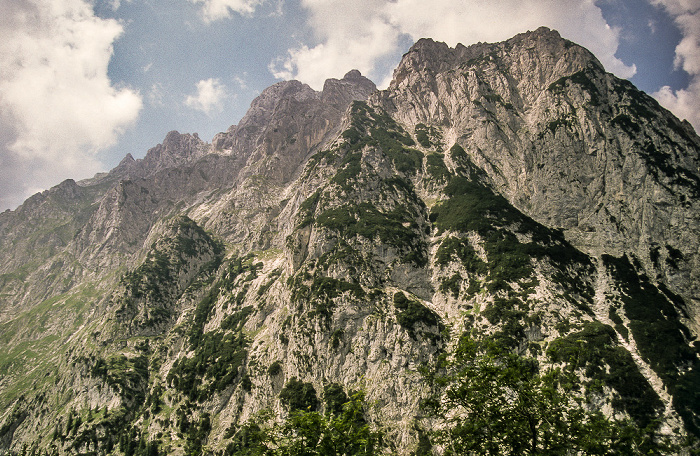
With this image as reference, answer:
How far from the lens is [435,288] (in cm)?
9588

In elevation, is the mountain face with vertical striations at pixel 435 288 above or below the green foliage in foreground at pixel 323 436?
above

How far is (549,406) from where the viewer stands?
46.2ft

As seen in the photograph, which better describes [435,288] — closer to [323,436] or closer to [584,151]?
[584,151]

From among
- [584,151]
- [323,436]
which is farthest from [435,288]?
[323,436]

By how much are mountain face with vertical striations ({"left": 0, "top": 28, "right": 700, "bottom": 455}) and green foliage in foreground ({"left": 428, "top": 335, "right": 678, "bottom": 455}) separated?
35.6 meters

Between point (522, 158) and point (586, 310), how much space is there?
233 feet

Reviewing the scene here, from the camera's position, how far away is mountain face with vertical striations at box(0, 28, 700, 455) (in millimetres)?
70125

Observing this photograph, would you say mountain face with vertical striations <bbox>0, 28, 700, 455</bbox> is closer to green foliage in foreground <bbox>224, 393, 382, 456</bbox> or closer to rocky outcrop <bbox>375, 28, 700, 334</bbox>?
rocky outcrop <bbox>375, 28, 700, 334</bbox>

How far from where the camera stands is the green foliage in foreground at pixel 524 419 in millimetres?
13219

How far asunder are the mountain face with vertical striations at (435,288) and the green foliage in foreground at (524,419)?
35636mm

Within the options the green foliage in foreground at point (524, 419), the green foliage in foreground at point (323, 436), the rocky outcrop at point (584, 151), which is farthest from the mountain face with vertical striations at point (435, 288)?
the green foliage in foreground at point (323, 436)

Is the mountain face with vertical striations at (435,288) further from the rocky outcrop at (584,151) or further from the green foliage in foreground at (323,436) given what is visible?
the green foliage in foreground at (323,436)

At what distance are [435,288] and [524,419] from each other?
8422cm

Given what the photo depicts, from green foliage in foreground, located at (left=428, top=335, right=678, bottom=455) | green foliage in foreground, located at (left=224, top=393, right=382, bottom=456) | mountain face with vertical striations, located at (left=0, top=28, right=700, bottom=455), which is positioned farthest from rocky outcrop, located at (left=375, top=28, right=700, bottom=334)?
green foliage in foreground, located at (left=224, top=393, right=382, bottom=456)
